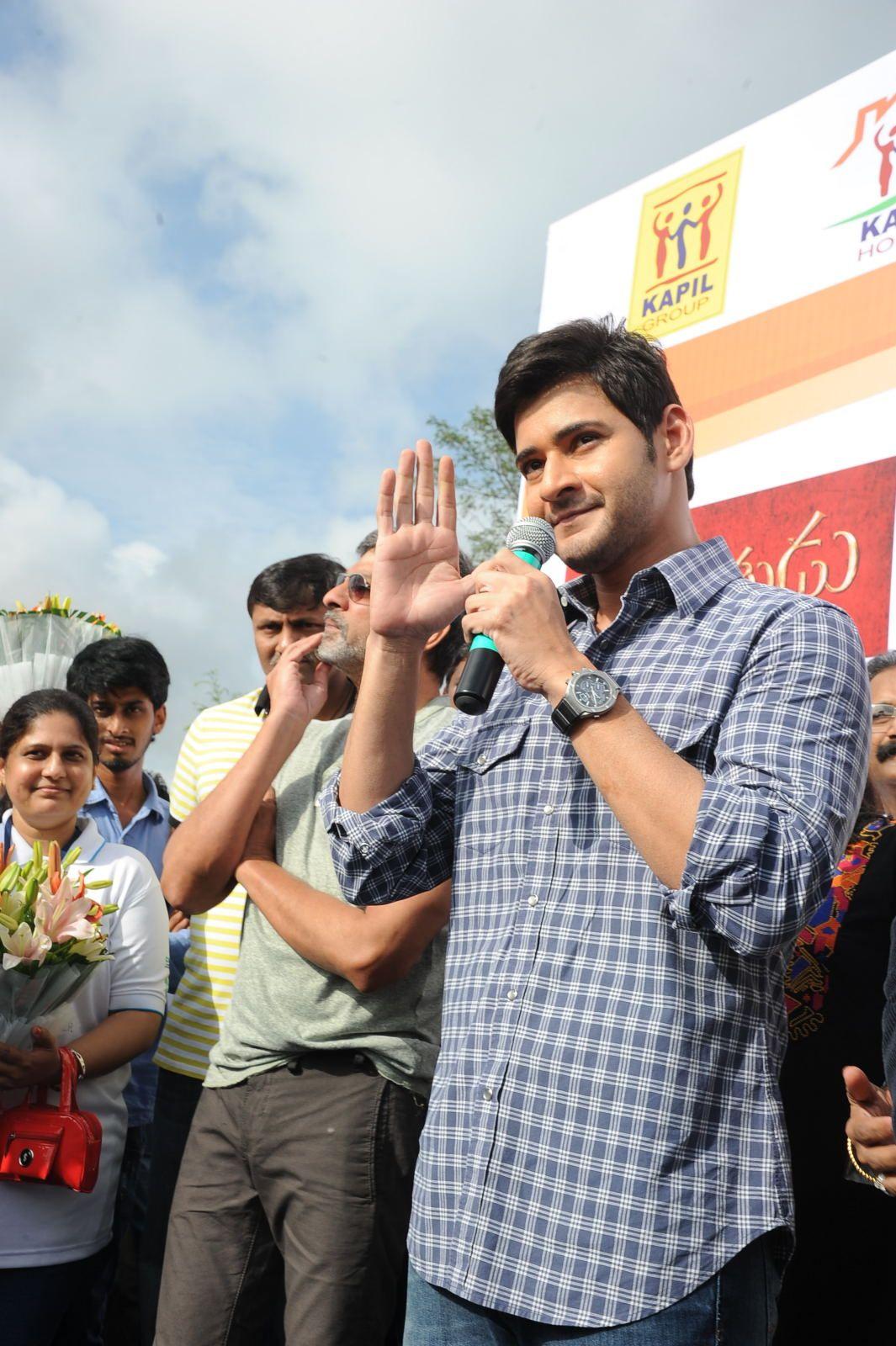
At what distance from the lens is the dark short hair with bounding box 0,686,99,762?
12.1ft

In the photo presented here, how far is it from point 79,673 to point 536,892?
347cm

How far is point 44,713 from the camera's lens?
3684mm

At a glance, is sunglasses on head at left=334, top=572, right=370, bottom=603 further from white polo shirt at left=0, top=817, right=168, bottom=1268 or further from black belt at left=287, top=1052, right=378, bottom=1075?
black belt at left=287, top=1052, right=378, bottom=1075

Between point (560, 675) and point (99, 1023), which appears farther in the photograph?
point (99, 1023)

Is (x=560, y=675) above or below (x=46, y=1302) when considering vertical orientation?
above

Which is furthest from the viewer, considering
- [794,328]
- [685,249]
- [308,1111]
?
[685,249]

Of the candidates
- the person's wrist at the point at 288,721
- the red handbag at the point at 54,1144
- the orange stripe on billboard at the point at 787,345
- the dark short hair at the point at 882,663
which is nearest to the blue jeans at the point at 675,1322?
the red handbag at the point at 54,1144

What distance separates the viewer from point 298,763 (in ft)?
9.29

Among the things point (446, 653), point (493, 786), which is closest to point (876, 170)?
point (446, 653)

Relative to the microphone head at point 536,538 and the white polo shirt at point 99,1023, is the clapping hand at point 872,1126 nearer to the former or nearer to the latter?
the microphone head at point 536,538

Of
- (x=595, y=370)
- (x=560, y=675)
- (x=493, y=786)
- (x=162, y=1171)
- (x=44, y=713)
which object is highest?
(x=595, y=370)

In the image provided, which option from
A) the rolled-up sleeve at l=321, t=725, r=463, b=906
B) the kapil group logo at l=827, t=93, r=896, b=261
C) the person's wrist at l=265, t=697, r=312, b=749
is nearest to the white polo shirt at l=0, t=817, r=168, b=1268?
the person's wrist at l=265, t=697, r=312, b=749

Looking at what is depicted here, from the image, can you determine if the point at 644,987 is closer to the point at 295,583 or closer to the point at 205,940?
the point at 205,940

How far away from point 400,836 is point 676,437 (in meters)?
0.78
